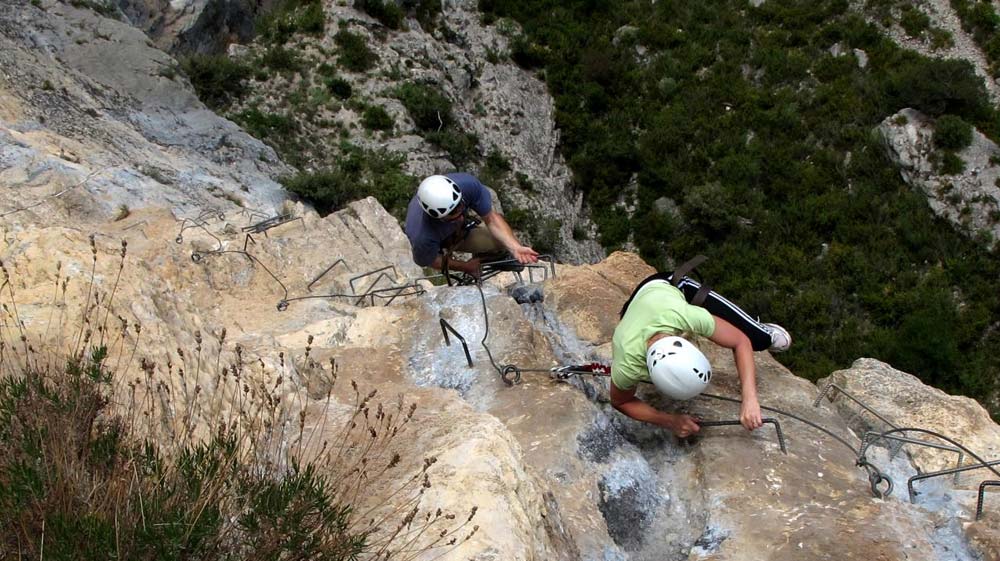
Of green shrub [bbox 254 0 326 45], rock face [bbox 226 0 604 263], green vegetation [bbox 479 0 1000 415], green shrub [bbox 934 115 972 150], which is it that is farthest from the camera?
green shrub [bbox 254 0 326 45]

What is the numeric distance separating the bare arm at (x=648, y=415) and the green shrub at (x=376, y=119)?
64.0 ft

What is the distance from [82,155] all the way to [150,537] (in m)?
9.06

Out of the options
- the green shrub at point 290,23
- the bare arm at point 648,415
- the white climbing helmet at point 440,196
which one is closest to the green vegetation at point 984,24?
the green shrub at point 290,23

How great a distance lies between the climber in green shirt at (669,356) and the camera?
523 cm

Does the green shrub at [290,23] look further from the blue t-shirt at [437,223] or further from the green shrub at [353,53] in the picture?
the blue t-shirt at [437,223]

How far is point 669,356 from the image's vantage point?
5.21 m

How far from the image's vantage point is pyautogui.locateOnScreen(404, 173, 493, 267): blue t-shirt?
7.78 metres

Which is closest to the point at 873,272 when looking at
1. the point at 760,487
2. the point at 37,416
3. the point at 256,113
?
the point at 256,113

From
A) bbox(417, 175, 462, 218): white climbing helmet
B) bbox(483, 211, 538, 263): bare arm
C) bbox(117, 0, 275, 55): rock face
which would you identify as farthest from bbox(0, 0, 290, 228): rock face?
bbox(117, 0, 275, 55): rock face

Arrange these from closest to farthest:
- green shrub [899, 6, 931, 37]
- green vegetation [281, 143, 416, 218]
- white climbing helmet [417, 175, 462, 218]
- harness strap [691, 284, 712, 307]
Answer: harness strap [691, 284, 712, 307], white climbing helmet [417, 175, 462, 218], green vegetation [281, 143, 416, 218], green shrub [899, 6, 931, 37]

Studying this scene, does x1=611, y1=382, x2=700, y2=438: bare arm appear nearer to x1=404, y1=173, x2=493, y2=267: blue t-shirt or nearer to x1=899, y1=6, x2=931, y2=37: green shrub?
x1=404, y1=173, x2=493, y2=267: blue t-shirt

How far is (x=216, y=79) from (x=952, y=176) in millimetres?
21934

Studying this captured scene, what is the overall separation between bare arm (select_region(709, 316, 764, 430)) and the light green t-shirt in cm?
14

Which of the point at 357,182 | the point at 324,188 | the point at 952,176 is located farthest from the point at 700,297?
the point at 952,176
